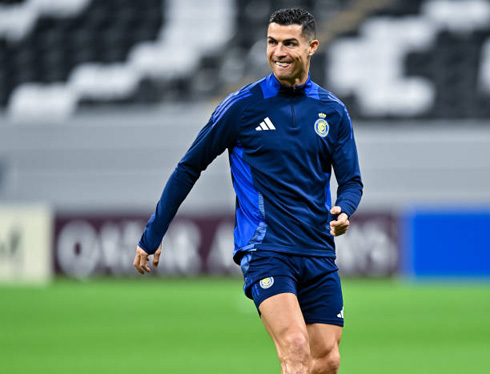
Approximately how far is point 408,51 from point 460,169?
10.2 feet

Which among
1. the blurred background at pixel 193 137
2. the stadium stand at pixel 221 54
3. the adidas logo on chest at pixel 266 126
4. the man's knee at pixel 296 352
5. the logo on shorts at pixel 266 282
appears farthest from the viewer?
the stadium stand at pixel 221 54

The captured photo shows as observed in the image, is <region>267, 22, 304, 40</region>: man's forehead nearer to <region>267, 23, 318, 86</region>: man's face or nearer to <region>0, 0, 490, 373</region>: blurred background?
<region>267, 23, 318, 86</region>: man's face

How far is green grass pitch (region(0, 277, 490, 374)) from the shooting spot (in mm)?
8867

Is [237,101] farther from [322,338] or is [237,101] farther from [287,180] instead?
[322,338]

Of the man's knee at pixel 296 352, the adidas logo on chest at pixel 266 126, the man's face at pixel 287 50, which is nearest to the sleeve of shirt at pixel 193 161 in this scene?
the adidas logo on chest at pixel 266 126

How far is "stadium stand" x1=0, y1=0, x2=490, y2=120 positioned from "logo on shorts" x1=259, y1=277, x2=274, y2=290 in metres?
15.4

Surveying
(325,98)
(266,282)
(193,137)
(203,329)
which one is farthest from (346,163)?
(193,137)

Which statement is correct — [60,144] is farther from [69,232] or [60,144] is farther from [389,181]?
[389,181]

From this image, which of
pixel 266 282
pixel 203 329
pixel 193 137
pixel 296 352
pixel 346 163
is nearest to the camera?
pixel 296 352

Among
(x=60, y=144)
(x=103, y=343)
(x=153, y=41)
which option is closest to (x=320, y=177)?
(x=103, y=343)

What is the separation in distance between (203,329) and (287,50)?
709 cm

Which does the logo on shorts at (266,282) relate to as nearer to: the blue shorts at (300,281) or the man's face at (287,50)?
the blue shorts at (300,281)

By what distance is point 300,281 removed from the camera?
499cm

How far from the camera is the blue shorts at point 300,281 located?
16.0 feet
